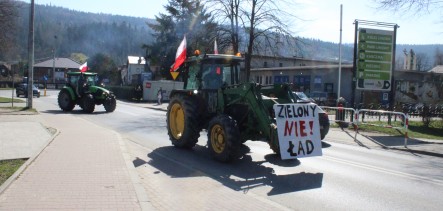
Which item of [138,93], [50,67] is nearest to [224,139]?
[138,93]

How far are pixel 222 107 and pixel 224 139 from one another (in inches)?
50.4

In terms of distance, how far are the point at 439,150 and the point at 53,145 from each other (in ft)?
36.4

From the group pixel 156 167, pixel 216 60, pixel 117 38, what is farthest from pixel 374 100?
pixel 117 38

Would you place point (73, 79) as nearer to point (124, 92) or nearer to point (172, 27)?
point (124, 92)

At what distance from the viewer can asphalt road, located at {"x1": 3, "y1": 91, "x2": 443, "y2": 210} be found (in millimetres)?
6695

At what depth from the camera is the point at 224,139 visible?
9.55 meters

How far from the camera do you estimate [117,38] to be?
5094 inches

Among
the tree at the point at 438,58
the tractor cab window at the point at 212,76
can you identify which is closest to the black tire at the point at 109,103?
the tractor cab window at the point at 212,76

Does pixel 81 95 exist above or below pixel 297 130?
above

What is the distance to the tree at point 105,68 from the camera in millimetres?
88562

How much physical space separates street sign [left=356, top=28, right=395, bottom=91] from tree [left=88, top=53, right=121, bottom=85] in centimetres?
7437

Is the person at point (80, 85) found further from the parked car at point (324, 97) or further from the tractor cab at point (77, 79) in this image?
the parked car at point (324, 97)

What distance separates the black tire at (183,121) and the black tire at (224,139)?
1.38m

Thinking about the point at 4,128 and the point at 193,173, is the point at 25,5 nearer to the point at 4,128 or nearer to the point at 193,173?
the point at 4,128
